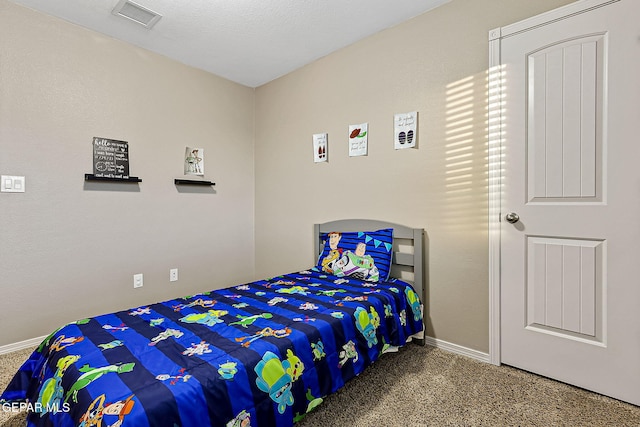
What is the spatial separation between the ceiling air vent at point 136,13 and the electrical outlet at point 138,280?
2.08 metres

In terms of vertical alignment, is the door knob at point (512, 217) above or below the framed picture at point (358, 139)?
below

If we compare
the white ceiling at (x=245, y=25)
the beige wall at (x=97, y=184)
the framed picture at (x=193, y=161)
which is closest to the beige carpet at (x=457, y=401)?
the beige wall at (x=97, y=184)

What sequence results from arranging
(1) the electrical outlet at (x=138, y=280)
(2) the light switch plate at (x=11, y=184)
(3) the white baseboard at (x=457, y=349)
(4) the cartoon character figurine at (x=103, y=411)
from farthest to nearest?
(1) the electrical outlet at (x=138, y=280) < (2) the light switch plate at (x=11, y=184) < (3) the white baseboard at (x=457, y=349) < (4) the cartoon character figurine at (x=103, y=411)

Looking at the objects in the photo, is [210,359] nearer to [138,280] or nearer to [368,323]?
[368,323]

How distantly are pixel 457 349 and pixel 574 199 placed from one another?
1206 millimetres

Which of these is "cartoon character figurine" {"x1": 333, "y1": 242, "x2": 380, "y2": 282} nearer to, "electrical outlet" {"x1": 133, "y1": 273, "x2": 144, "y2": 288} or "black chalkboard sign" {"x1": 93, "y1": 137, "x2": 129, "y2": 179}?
"electrical outlet" {"x1": 133, "y1": 273, "x2": 144, "y2": 288}

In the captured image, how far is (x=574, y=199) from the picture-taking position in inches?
69.9

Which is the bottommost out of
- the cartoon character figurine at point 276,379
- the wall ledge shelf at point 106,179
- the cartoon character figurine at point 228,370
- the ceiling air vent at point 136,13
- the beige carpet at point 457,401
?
the beige carpet at point 457,401

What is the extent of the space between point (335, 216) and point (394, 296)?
1.06m

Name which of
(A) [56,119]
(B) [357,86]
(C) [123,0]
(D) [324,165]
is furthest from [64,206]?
(B) [357,86]

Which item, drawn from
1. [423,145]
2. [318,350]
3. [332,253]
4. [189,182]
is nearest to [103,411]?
[318,350]

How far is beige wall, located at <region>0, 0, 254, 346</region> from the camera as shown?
7.52 ft

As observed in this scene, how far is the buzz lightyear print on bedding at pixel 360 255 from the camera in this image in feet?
7.74

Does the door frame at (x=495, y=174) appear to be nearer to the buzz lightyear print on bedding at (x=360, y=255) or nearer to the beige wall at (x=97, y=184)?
the buzz lightyear print on bedding at (x=360, y=255)
